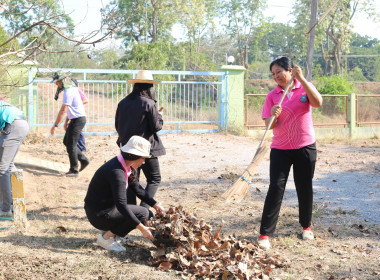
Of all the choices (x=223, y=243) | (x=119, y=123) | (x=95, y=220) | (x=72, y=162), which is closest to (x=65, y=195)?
(x=72, y=162)

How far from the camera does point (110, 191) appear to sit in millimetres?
4359

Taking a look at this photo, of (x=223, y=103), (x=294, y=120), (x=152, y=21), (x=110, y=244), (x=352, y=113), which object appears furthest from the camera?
(x=152, y=21)

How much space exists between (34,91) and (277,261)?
34.3ft

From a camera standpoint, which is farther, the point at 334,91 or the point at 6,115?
the point at 334,91

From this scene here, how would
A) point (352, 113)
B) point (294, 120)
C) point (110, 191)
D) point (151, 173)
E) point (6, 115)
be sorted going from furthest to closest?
point (352, 113) < point (6, 115) < point (151, 173) < point (294, 120) < point (110, 191)

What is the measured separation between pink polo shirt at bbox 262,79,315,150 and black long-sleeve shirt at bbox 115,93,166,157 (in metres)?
1.17

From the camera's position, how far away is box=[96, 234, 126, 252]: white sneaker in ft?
14.8

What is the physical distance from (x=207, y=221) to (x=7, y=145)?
2.48 meters

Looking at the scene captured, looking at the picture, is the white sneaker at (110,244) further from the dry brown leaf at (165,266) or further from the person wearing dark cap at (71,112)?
the person wearing dark cap at (71,112)

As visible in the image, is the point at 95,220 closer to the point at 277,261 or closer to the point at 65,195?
the point at 277,261

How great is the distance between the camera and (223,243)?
4.28 metres

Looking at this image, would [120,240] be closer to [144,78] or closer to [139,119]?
[139,119]

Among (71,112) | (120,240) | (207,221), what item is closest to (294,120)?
(207,221)

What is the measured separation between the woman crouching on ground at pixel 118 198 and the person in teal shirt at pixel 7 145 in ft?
5.04
